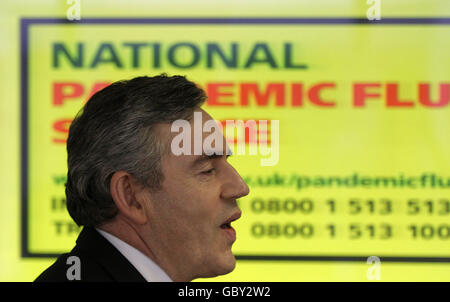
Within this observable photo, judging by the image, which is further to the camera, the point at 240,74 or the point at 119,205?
the point at 240,74

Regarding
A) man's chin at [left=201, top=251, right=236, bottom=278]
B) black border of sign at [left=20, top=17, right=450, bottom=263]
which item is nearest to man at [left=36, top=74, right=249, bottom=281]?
man's chin at [left=201, top=251, right=236, bottom=278]

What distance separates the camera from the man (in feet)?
4.33

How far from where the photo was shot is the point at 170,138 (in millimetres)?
1339

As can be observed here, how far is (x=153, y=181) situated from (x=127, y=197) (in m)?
0.07

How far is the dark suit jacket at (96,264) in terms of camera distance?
1227 mm

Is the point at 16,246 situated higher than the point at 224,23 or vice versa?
the point at 224,23

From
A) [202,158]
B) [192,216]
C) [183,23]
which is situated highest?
Result: [183,23]

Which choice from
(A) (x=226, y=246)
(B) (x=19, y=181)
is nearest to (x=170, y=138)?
(A) (x=226, y=246)

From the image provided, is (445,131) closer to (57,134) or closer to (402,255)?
(402,255)

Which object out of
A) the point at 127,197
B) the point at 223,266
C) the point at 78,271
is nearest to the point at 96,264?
the point at 78,271

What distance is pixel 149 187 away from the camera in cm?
135

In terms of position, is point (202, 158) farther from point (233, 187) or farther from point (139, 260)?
point (139, 260)

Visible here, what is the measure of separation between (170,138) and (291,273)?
46.5 inches

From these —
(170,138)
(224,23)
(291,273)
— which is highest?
(224,23)
